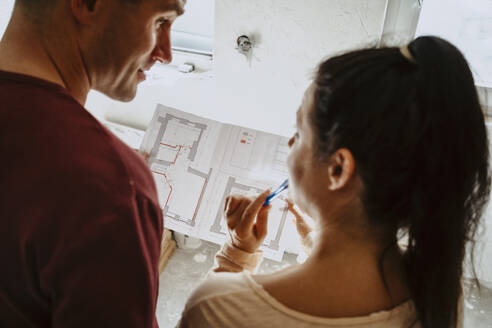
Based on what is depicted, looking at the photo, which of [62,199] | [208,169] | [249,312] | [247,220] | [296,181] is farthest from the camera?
[208,169]

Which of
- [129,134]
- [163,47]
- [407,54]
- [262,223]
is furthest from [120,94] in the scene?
[129,134]

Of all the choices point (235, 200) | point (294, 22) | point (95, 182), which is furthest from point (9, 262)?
point (294, 22)

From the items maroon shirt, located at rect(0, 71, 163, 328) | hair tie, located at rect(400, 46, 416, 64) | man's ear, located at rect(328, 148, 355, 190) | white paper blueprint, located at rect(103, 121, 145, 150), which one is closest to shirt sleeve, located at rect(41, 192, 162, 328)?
maroon shirt, located at rect(0, 71, 163, 328)

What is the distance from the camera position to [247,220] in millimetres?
763

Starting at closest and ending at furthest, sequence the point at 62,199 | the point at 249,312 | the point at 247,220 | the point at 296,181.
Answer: the point at 62,199
the point at 249,312
the point at 296,181
the point at 247,220

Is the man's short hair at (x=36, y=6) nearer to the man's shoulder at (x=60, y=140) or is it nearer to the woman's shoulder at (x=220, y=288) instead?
the man's shoulder at (x=60, y=140)

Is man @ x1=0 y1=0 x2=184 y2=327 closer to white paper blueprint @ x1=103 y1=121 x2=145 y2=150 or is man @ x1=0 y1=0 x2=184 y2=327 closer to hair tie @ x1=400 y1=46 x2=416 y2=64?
hair tie @ x1=400 y1=46 x2=416 y2=64

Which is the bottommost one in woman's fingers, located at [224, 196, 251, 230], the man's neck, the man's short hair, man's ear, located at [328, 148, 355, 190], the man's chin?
woman's fingers, located at [224, 196, 251, 230]

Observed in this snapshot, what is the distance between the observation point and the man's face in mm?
543

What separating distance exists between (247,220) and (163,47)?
1.28 ft

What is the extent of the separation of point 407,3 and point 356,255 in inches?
26.2

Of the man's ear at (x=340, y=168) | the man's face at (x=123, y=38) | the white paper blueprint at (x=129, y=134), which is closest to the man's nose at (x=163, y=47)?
the man's face at (x=123, y=38)

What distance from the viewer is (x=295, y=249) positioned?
1.31 m

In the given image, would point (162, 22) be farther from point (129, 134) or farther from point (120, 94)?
point (129, 134)
